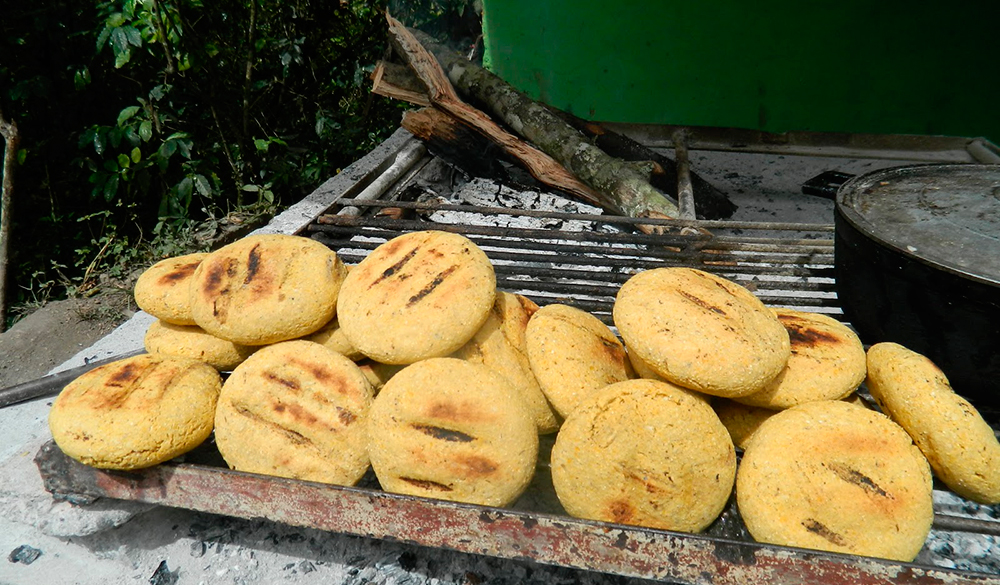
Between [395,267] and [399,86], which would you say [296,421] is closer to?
[395,267]

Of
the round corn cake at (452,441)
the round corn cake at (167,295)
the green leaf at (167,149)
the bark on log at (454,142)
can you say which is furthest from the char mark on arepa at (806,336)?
the green leaf at (167,149)

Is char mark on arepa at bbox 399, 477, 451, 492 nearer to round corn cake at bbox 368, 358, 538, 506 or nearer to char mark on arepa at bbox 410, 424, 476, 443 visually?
round corn cake at bbox 368, 358, 538, 506

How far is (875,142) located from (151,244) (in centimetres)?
544

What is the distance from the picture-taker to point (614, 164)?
3898 millimetres

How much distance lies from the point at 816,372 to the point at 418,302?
1.02 metres

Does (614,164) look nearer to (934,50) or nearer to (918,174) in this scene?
(918,174)

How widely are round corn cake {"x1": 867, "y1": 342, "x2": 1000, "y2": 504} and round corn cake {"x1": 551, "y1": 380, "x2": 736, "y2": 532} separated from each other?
468mm

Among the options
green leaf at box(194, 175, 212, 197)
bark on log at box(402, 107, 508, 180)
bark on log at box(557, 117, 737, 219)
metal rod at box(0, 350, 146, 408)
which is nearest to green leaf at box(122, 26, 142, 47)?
green leaf at box(194, 175, 212, 197)

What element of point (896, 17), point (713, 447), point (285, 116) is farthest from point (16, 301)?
point (896, 17)

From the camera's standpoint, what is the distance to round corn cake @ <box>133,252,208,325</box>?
71.9 inches

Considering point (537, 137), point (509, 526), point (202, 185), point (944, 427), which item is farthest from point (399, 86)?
point (944, 427)

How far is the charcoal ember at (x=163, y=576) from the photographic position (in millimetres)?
1616

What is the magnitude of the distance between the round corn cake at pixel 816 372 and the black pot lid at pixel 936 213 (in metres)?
0.34

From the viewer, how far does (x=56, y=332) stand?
3.61 m
